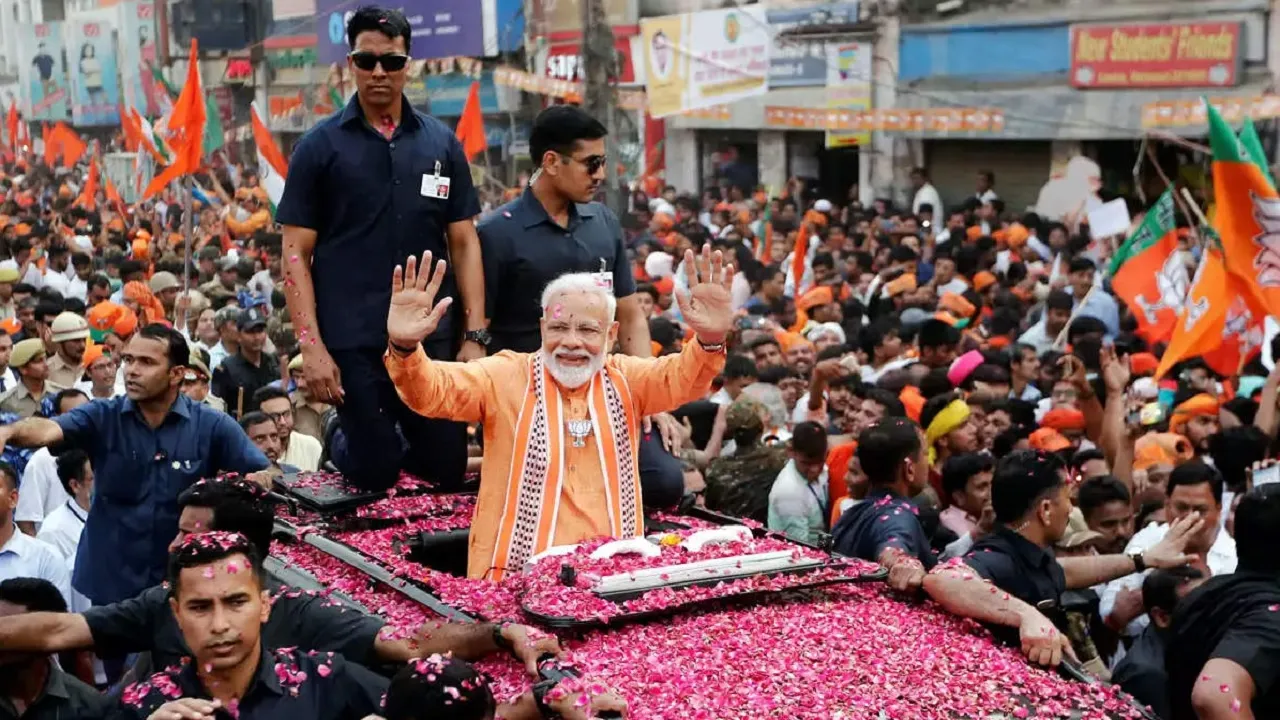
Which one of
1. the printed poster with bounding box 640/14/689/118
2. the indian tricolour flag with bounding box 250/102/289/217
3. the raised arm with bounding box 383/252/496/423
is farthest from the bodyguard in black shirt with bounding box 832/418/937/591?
the printed poster with bounding box 640/14/689/118

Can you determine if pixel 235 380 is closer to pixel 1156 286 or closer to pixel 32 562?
pixel 32 562

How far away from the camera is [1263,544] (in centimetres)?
542

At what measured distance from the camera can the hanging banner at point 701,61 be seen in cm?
2003

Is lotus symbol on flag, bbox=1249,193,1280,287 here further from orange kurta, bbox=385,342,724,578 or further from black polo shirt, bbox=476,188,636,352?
orange kurta, bbox=385,342,724,578

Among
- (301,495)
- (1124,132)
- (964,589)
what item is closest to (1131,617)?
(964,589)

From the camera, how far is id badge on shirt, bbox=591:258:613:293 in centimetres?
589

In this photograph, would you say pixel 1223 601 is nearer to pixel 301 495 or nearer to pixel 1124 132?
pixel 301 495

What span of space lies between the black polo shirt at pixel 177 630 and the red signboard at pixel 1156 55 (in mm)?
18188

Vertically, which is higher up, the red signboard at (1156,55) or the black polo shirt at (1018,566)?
the red signboard at (1156,55)

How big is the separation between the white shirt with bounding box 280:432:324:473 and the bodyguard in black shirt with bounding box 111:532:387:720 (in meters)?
5.15

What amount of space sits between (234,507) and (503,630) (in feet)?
4.02

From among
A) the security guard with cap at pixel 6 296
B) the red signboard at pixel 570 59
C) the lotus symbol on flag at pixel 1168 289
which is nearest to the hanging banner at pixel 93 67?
the red signboard at pixel 570 59

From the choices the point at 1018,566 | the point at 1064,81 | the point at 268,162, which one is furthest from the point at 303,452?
the point at 1064,81

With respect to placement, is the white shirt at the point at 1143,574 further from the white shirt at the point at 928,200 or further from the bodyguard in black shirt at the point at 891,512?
the white shirt at the point at 928,200
